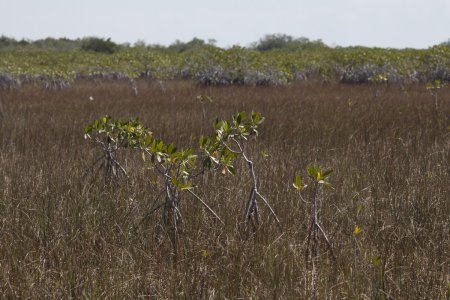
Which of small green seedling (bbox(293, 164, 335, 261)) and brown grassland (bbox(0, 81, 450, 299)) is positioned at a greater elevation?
small green seedling (bbox(293, 164, 335, 261))

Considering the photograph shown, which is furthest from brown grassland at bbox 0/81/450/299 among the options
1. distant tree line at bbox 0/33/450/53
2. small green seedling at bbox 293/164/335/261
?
distant tree line at bbox 0/33/450/53

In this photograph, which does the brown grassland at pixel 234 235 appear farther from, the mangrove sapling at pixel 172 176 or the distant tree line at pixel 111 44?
the distant tree line at pixel 111 44

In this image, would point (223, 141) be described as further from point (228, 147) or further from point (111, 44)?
point (111, 44)

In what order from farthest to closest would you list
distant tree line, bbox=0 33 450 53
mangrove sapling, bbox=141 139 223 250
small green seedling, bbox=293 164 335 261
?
distant tree line, bbox=0 33 450 53 < mangrove sapling, bbox=141 139 223 250 < small green seedling, bbox=293 164 335 261

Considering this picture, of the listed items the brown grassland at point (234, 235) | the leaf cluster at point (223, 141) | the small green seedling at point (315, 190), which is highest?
the leaf cluster at point (223, 141)

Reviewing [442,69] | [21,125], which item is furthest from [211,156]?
[442,69]

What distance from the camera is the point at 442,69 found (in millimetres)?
20422

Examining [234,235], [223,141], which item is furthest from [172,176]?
[234,235]

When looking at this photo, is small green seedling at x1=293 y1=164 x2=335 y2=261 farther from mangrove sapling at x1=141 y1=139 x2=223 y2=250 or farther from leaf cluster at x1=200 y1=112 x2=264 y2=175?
mangrove sapling at x1=141 y1=139 x2=223 y2=250

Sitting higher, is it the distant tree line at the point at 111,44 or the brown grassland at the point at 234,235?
the distant tree line at the point at 111,44

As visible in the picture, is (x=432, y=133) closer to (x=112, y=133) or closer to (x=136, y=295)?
(x=112, y=133)

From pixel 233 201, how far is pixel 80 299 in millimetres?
1570

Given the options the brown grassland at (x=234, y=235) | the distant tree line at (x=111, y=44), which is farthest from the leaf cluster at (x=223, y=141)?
the distant tree line at (x=111, y=44)

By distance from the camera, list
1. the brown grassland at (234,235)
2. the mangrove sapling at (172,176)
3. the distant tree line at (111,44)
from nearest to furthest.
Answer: the brown grassland at (234,235)
the mangrove sapling at (172,176)
the distant tree line at (111,44)
